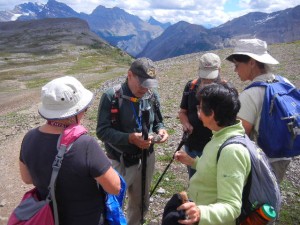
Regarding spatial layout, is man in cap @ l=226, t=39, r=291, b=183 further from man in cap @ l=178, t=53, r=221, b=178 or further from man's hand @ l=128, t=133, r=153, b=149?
→ man's hand @ l=128, t=133, r=153, b=149

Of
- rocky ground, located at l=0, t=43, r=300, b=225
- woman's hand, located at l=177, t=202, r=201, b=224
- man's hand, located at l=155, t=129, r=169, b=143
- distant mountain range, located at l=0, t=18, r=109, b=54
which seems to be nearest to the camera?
woman's hand, located at l=177, t=202, r=201, b=224

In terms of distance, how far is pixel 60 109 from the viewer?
370cm

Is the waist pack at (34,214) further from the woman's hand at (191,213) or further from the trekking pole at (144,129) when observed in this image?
the trekking pole at (144,129)

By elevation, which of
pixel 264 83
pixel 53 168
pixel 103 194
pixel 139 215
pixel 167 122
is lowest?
pixel 167 122

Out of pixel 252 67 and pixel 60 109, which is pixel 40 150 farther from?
pixel 252 67

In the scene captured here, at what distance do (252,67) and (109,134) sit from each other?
2523 millimetres

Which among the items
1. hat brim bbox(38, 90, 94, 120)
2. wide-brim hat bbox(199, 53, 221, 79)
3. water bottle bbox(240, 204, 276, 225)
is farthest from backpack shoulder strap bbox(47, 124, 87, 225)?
wide-brim hat bbox(199, 53, 221, 79)

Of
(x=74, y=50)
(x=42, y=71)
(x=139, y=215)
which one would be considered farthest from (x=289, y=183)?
(x=74, y=50)

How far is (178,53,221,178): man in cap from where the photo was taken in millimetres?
6000

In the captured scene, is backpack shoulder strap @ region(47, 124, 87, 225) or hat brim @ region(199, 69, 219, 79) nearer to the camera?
backpack shoulder strap @ region(47, 124, 87, 225)

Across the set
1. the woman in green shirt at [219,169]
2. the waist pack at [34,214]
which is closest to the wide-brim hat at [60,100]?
the waist pack at [34,214]

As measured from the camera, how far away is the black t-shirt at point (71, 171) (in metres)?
Answer: 3.57

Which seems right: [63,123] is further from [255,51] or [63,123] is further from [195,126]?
[195,126]

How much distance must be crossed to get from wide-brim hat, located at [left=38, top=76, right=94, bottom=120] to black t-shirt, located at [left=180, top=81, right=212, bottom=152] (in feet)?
9.80
